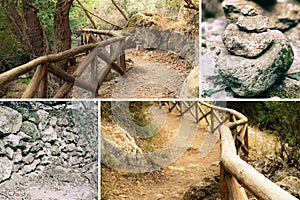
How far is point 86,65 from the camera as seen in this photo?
2176 mm

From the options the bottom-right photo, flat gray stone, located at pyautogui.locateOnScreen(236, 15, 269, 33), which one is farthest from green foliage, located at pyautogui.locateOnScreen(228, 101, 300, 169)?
flat gray stone, located at pyautogui.locateOnScreen(236, 15, 269, 33)

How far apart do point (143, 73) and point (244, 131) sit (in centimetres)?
118

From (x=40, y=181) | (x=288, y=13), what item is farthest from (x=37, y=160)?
(x=288, y=13)

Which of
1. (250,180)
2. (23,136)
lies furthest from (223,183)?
(23,136)

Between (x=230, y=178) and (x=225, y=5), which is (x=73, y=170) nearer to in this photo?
(x=230, y=178)

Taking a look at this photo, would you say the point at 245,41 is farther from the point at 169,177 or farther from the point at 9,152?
the point at 9,152

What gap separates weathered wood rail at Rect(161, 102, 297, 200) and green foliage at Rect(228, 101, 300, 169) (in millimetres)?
133

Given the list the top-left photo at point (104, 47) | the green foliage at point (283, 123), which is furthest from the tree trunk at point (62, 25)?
the green foliage at point (283, 123)

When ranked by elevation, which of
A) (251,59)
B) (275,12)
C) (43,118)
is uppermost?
(275,12)

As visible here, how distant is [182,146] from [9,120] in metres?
1.20

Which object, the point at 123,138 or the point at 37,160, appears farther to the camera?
the point at 123,138

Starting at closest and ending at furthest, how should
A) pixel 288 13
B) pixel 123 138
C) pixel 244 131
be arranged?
pixel 288 13 → pixel 123 138 → pixel 244 131

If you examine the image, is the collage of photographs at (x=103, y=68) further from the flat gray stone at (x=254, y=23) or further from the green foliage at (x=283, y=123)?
the green foliage at (x=283, y=123)

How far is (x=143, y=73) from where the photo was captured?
7.16 feet
